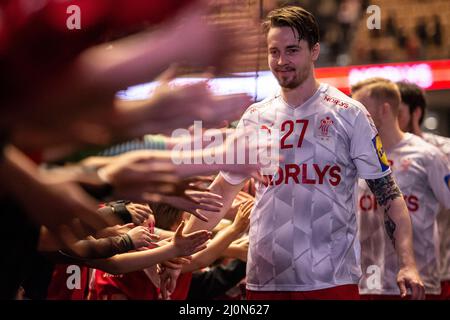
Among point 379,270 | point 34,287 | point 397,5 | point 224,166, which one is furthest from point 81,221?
point 397,5

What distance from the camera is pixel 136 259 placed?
138 inches

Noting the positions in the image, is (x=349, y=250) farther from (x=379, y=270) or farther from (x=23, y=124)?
(x=23, y=124)

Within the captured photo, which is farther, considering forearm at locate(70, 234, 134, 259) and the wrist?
the wrist

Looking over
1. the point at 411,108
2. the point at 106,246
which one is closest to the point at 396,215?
the point at 106,246

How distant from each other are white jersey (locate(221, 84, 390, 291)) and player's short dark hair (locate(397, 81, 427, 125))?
2.37 metres

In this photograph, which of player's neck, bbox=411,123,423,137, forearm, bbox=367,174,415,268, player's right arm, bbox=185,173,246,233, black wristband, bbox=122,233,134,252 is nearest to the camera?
black wristband, bbox=122,233,134,252

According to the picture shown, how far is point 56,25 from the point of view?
3.10 feet

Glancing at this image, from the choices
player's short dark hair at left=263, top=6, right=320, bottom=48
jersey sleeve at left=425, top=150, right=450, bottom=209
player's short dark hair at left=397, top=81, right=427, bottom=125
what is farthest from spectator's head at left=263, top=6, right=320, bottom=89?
player's short dark hair at left=397, top=81, right=427, bottom=125

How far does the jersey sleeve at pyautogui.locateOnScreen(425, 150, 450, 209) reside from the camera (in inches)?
202

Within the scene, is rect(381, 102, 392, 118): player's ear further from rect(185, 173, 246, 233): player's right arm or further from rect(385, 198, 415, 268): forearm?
rect(185, 173, 246, 233): player's right arm

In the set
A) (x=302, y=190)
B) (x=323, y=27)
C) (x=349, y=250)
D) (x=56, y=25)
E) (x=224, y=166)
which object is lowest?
(x=349, y=250)

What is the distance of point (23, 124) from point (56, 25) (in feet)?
0.42

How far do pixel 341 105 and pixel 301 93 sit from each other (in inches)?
7.5
